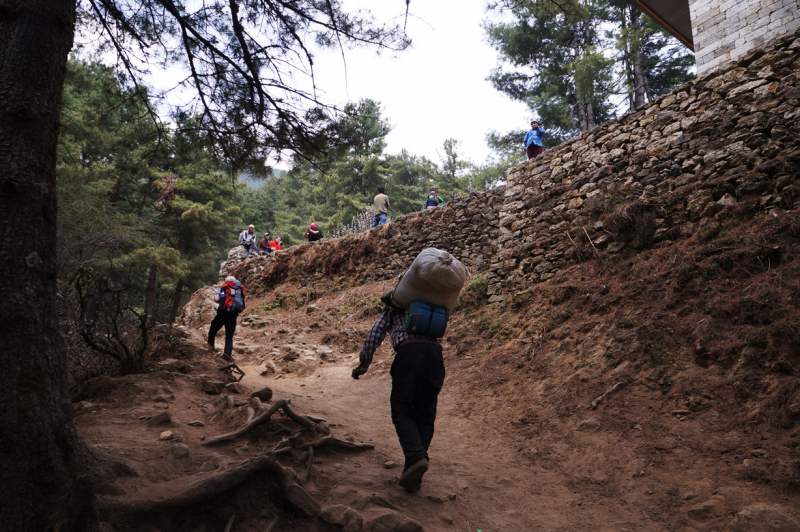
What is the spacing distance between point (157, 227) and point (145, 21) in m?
16.0

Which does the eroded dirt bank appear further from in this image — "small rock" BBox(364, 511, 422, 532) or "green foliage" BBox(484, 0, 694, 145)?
"green foliage" BBox(484, 0, 694, 145)

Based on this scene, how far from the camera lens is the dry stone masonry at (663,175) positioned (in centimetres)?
508

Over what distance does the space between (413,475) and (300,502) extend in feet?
2.59

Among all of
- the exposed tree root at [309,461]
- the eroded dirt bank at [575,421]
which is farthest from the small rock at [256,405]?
the exposed tree root at [309,461]

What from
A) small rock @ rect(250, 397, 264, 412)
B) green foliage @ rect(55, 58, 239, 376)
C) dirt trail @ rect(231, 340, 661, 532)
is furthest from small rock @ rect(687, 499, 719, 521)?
green foliage @ rect(55, 58, 239, 376)

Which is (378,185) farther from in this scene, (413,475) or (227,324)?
(413,475)

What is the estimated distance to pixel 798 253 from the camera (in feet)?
13.2

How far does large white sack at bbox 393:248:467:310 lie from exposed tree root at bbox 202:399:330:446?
135 centimetres

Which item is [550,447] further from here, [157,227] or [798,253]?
[157,227]

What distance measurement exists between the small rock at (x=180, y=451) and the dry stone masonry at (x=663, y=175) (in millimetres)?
5781

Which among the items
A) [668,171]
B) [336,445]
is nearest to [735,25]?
[668,171]

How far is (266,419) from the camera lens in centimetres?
334

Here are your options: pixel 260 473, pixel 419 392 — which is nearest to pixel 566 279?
pixel 419 392

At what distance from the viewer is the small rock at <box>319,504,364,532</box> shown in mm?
2254
